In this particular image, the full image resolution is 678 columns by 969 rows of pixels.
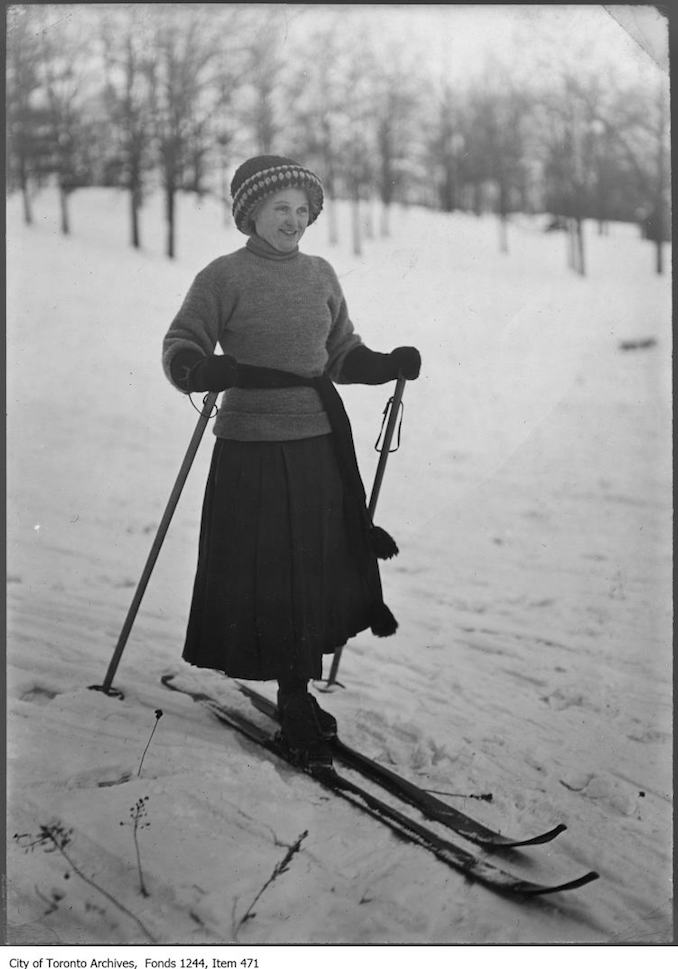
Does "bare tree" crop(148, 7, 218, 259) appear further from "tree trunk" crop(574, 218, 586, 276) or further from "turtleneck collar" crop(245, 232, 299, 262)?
"tree trunk" crop(574, 218, 586, 276)

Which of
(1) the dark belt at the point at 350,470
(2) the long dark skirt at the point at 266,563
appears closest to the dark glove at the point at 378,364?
(1) the dark belt at the point at 350,470

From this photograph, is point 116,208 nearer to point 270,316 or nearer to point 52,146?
point 52,146

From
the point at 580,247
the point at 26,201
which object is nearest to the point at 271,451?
the point at 26,201

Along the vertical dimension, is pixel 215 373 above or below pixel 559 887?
above

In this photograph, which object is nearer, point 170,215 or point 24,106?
point 24,106

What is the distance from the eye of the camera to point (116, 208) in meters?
3.10

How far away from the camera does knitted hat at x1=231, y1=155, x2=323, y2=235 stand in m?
2.47

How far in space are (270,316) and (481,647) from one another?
1.58 meters

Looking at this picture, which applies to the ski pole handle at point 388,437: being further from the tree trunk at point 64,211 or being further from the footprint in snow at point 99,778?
the tree trunk at point 64,211

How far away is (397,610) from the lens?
3492 mm

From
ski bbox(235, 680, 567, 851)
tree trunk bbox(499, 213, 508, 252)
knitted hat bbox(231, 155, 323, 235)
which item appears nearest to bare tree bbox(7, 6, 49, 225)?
knitted hat bbox(231, 155, 323, 235)

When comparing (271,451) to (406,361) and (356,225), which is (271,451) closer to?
(406,361)

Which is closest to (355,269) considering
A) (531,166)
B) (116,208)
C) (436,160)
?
(436,160)

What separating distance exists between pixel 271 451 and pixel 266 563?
0.34 m
